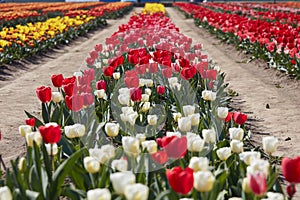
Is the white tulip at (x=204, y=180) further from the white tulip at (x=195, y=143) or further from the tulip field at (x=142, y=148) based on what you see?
the white tulip at (x=195, y=143)

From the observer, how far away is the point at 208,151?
306 cm

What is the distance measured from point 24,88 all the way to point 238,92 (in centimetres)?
343

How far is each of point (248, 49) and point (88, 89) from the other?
25.2 ft

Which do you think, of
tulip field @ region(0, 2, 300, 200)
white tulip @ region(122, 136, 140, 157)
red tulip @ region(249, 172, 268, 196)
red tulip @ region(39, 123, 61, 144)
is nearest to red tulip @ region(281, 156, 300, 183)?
tulip field @ region(0, 2, 300, 200)

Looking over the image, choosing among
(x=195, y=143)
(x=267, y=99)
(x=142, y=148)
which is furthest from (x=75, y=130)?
(x=267, y=99)

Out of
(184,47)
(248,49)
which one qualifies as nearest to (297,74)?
(184,47)

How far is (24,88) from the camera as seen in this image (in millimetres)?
7773

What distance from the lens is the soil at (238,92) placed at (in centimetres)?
497

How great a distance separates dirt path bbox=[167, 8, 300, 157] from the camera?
503 cm

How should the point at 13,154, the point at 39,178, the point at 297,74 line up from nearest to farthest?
the point at 39,178, the point at 13,154, the point at 297,74

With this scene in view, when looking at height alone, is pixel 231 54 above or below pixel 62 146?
below

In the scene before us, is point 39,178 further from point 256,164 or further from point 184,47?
point 184,47

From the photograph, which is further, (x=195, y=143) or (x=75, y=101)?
(x=75, y=101)

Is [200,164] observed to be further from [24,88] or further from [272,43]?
[272,43]
